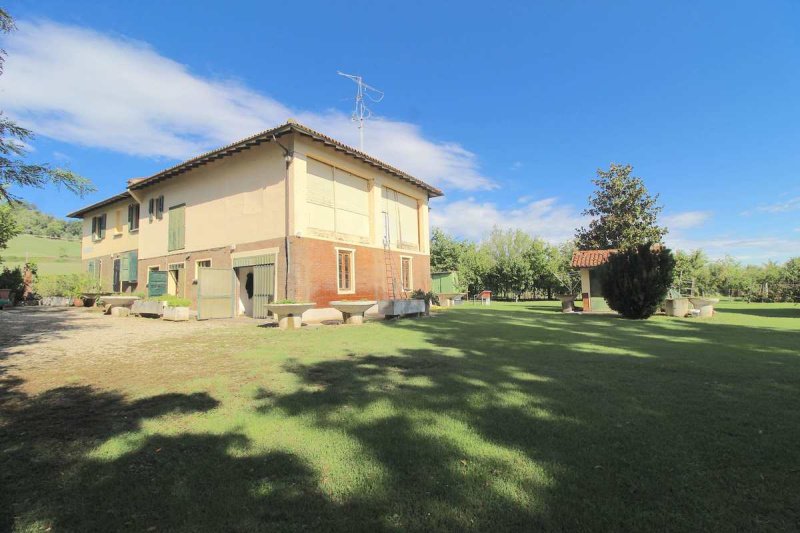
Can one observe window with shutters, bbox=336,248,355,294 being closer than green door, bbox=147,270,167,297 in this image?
Yes

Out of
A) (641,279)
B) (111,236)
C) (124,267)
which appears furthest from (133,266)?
(641,279)

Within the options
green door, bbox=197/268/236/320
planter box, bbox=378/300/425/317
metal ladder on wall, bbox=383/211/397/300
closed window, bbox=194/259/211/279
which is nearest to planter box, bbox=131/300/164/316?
green door, bbox=197/268/236/320

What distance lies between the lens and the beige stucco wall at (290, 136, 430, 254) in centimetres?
1397

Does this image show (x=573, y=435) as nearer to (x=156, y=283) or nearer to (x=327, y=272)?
(x=327, y=272)

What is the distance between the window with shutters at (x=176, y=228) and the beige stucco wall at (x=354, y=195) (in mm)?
7566

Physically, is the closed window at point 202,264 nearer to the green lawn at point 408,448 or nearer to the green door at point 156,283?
the green door at point 156,283

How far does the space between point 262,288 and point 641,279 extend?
1408cm

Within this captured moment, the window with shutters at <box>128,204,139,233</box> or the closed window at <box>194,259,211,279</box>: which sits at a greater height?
the window with shutters at <box>128,204,139,233</box>

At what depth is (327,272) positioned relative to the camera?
48.9 feet

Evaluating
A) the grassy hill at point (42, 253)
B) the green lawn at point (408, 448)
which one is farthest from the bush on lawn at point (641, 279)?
the grassy hill at point (42, 253)

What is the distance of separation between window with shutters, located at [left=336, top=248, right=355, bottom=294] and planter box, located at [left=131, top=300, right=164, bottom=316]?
259 inches

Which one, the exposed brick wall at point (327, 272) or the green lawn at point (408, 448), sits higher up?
the exposed brick wall at point (327, 272)

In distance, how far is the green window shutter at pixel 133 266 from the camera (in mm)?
20672

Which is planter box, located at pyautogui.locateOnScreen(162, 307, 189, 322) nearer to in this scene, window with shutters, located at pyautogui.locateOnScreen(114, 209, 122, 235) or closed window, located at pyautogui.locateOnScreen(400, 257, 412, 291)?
closed window, located at pyautogui.locateOnScreen(400, 257, 412, 291)
